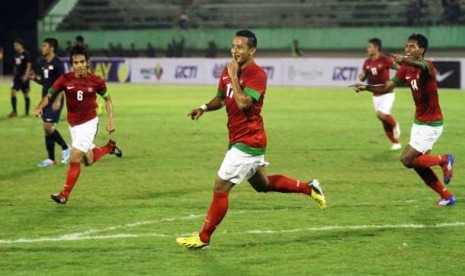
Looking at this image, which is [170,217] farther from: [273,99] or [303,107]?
[273,99]

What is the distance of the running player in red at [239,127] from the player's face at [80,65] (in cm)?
374

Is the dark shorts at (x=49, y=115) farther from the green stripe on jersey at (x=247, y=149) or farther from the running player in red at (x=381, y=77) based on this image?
the green stripe on jersey at (x=247, y=149)

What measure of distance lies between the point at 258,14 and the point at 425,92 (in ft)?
137

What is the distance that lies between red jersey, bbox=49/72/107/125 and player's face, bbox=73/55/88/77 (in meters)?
0.12

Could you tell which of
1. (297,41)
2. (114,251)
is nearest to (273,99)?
(297,41)

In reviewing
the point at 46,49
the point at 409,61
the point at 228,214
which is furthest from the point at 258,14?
the point at 409,61

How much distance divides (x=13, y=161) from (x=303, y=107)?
15.0m

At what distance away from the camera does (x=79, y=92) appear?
13227mm

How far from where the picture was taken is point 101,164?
17.5 m

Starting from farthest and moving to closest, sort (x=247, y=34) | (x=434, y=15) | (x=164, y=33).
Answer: (x=164, y=33)
(x=434, y=15)
(x=247, y=34)

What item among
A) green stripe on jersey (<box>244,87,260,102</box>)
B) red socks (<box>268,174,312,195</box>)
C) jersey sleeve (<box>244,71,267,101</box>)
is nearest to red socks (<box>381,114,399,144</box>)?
red socks (<box>268,174,312,195</box>)

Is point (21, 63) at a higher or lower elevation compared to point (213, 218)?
lower

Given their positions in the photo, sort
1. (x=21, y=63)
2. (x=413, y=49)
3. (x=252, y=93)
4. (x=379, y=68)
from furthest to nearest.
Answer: (x=21, y=63)
(x=379, y=68)
(x=413, y=49)
(x=252, y=93)

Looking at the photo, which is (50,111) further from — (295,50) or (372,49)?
(295,50)
